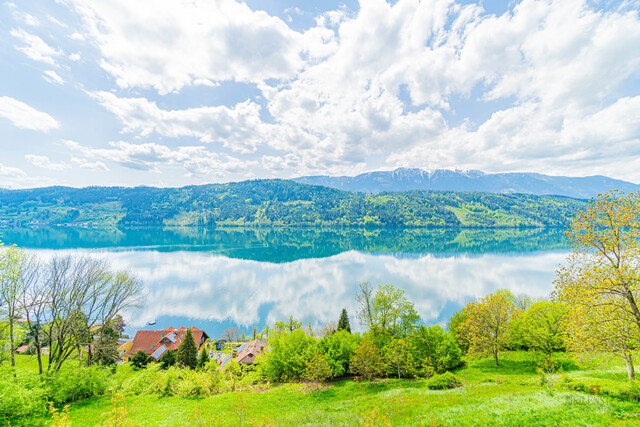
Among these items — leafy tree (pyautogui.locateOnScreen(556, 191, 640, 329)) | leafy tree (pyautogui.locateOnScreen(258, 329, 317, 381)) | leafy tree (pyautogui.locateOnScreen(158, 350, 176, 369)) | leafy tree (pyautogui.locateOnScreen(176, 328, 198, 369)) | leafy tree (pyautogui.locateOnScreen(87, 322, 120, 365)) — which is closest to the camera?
leafy tree (pyautogui.locateOnScreen(556, 191, 640, 329))

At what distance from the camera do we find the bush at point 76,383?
20.5 meters

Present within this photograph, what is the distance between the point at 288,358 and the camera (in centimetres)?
2945

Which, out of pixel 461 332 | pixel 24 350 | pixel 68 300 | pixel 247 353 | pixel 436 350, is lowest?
pixel 247 353

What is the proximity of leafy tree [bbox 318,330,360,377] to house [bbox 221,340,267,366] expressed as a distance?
2028 centimetres

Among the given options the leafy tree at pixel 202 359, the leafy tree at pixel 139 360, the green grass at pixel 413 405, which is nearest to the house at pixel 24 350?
the leafy tree at pixel 139 360

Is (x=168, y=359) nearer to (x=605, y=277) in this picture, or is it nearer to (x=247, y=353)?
(x=247, y=353)

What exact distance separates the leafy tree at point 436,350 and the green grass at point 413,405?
1.71m

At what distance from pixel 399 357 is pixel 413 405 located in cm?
1067

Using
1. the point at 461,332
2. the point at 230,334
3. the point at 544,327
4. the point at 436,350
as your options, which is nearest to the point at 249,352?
the point at 230,334

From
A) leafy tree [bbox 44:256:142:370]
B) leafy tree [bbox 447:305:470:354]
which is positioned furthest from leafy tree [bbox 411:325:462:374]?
leafy tree [bbox 44:256:142:370]

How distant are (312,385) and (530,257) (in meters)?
140

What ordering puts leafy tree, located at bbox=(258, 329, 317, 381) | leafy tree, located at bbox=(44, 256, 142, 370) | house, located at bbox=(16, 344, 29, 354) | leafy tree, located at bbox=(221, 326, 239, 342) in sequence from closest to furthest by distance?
leafy tree, located at bbox=(44, 256, 142, 370) < leafy tree, located at bbox=(258, 329, 317, 381) < house, located at bbox=(16, 344, 29, 354) < leafy tree, located at bbox=(221, 326, 239, 342)

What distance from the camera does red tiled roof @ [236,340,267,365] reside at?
4578 centimetres

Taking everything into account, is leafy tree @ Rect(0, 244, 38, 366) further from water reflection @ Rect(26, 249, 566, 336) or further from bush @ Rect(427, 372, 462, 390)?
water reflection @ Rect(26, 249, 566, 336)
